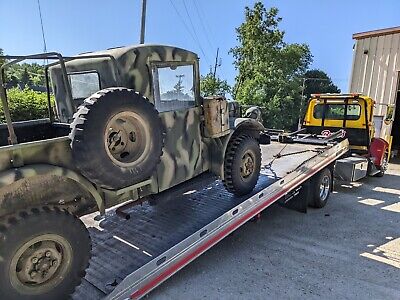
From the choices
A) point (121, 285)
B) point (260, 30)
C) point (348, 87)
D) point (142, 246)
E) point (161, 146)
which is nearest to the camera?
point (121, 285)

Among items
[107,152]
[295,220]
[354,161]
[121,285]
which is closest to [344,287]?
[295,220]

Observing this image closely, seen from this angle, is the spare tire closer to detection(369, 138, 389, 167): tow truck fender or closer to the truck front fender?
the truck front fender

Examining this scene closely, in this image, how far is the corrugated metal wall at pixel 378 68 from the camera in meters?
11.2

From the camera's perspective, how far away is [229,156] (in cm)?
433

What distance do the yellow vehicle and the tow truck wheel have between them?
1.70 meters

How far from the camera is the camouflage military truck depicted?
7.86 feet

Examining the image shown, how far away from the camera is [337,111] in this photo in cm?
820

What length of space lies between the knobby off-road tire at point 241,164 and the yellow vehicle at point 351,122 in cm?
398

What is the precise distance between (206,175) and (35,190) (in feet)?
7.31

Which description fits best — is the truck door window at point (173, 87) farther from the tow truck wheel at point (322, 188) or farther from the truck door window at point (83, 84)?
the tow truck wheel at point (322, 188)

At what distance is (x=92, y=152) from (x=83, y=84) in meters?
1.22

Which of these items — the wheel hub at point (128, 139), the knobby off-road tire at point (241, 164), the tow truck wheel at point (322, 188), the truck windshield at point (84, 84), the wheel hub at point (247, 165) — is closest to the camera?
the wheel hub at point (128, 139)

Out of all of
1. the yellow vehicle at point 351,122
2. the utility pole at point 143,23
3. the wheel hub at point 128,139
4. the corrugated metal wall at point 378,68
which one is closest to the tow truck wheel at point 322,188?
the yellow vehicle at point 351,122

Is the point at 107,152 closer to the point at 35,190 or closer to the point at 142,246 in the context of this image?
the point at 35,190
